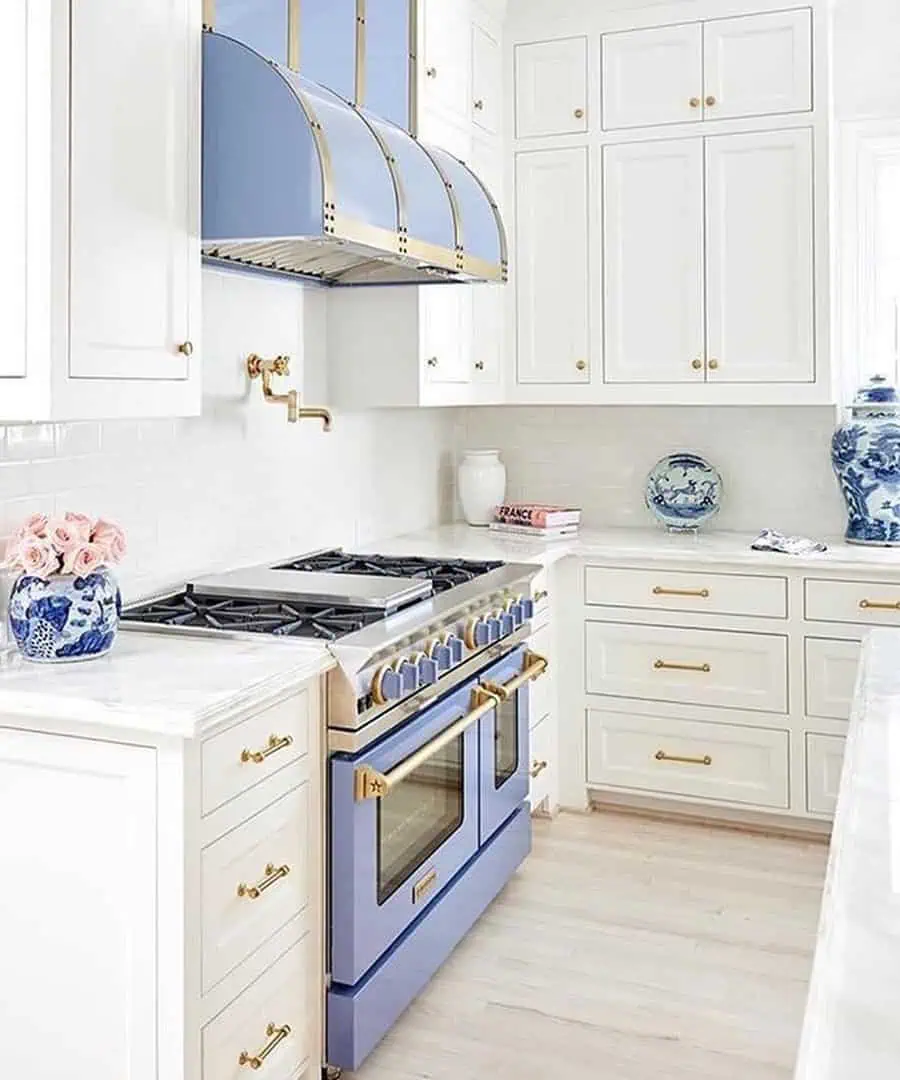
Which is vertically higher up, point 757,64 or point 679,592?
point 757,64

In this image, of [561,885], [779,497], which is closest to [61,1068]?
[561,885]

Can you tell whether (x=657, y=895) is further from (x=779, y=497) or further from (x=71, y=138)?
(x=71, y=138)

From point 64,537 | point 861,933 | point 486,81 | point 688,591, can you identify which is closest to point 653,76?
point 486,81

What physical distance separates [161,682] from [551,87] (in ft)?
9.43

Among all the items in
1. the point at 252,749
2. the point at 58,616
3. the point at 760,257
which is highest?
the point at 760,257

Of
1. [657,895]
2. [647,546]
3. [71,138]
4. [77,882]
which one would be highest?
[71,138]

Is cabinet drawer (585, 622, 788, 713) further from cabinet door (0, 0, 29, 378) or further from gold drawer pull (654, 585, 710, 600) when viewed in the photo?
cabinet door (0, 0, 29, 378)

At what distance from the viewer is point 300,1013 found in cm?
226

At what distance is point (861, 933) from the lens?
97 cm

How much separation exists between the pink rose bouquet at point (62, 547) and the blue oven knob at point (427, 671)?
27.0 inches

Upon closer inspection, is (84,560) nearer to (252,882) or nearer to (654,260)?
(252,882)

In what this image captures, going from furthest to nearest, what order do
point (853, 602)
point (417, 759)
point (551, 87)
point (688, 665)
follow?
point (551, 87) → point (688, 665) → point (853, 602) → point (417, 759)

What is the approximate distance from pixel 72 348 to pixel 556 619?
7.19ft

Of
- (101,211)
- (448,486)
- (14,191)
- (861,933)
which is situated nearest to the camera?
(861,933)
